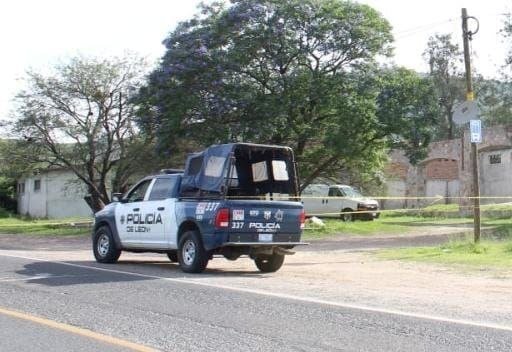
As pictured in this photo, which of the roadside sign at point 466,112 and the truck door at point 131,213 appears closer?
the truck door at point 131,213

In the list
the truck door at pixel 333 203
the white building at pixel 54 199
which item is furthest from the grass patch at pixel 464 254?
the white building at pixel 54 199

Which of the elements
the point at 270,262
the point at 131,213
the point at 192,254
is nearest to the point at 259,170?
the point at 270,262

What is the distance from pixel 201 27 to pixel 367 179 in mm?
9954

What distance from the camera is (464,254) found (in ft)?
51.3

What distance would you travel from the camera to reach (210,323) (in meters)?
7.54

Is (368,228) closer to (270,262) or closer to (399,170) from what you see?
(270,262)

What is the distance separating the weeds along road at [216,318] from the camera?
21.7 ft

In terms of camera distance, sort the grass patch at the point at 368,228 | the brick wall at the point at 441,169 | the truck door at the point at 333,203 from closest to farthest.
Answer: the grass patch at the point at 368,228
the truck door at the point at 333,203
the brick wall at the point at 441,169

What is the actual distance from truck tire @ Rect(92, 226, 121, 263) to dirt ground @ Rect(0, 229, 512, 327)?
26 centimetres

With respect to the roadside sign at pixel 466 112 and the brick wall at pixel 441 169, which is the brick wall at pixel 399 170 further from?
the roadside sign at pixel 466 112

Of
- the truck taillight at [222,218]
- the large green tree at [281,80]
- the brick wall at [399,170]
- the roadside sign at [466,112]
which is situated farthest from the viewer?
the brick wall at [399,170]

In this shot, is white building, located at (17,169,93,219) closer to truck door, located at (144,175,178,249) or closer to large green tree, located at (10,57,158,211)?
large green tree, located at (10,57,158,211)

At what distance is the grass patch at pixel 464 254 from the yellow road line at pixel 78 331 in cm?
921

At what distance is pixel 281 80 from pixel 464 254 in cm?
1046
